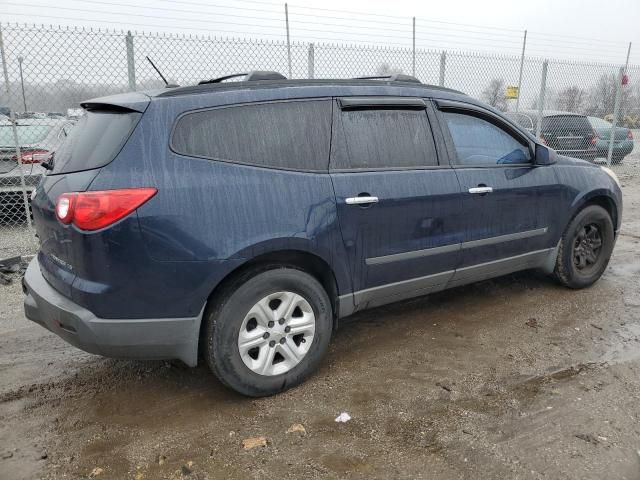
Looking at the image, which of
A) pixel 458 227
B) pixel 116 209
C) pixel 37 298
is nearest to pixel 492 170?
pixel 458 227

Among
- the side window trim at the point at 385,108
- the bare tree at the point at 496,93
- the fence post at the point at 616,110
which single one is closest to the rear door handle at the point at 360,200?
the side window trim at the point at 385,108

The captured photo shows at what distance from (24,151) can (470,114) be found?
5090 millimetres

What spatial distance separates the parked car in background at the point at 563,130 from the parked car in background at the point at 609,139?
11.3 inches

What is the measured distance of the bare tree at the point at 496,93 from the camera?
33.0 feet

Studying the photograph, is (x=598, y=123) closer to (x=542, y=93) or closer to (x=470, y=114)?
(x=542, y=93)

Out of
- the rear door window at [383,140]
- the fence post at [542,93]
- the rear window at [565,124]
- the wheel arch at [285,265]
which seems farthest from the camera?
the rear window at [565,124]

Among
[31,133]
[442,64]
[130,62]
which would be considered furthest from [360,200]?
[442,64]

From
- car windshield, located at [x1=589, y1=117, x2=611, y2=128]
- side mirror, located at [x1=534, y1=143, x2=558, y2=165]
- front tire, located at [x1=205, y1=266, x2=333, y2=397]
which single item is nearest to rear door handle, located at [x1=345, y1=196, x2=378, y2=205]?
front tire, located at [x1=205, y1=266, x2=333, y2=397]

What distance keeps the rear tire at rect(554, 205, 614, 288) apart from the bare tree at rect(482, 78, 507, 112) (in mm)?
5787

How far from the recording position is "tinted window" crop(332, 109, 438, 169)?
3.21 m

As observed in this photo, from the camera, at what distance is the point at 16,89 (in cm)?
536

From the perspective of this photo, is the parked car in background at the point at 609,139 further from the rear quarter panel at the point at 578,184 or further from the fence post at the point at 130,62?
the fence post at the point at 130,62

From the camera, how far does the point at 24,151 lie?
609 centimetres

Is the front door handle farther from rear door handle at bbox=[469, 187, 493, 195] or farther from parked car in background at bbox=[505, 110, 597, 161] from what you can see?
parked car in background at bbox=[505, 110, 597, 161]
